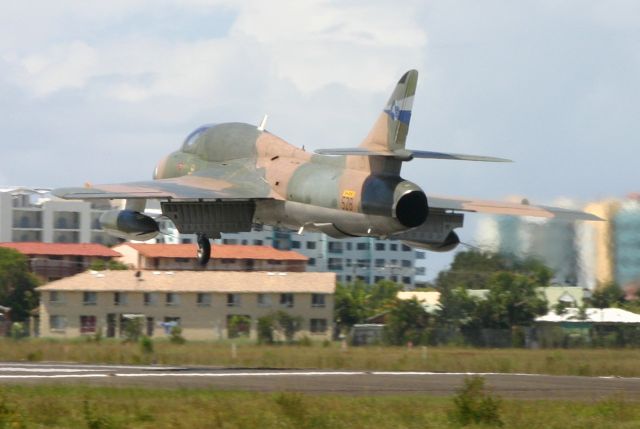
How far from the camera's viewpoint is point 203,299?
2758 inches

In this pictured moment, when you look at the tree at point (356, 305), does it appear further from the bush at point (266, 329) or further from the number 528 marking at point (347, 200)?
the number 528 marking at point (347, 200)

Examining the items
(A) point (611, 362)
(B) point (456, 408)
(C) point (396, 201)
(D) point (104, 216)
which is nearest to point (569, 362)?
(A) point (611, 362)

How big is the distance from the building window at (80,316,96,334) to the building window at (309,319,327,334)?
11338 millimetres

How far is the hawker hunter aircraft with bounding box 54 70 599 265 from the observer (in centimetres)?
3291

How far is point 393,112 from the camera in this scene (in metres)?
32.8

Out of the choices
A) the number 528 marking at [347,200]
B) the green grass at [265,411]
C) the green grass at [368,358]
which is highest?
the number 528 marking at [347,200]

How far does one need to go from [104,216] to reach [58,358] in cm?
651

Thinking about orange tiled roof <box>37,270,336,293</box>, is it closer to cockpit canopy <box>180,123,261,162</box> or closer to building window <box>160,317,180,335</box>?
building window <box>160,317,180,335</box>

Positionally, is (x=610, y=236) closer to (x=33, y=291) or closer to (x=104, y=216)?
(x=104, y=216)

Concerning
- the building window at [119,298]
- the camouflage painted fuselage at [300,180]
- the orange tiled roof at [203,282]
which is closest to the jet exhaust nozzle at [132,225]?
the camouflage painted fuselage at [300,180]

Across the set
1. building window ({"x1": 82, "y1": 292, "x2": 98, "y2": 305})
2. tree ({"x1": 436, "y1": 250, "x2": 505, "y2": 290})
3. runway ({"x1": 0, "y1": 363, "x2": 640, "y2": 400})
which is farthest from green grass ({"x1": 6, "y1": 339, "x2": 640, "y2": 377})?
building window ({"x1": 82, "y1": 292, "x2": 98, "y2": 305})

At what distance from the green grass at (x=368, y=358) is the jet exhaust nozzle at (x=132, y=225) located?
4.65m

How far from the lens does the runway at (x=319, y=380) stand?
2886 cm

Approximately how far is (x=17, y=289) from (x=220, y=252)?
611 inches
